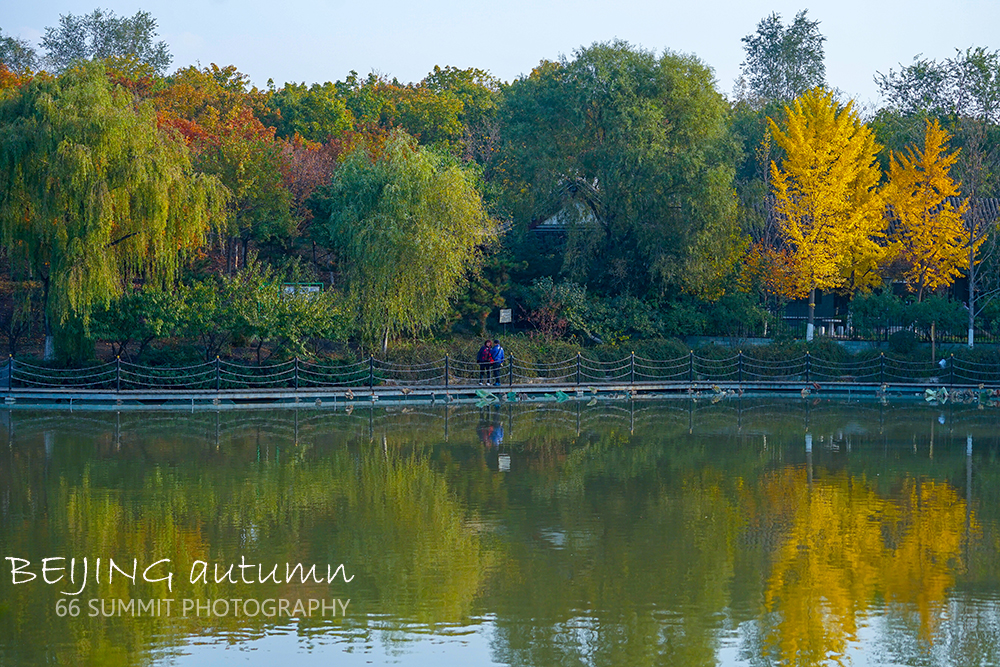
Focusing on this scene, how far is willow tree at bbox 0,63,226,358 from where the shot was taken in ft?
91.0

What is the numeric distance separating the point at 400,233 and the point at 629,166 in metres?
9.54

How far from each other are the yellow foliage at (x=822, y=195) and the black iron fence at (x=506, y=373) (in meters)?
4.56

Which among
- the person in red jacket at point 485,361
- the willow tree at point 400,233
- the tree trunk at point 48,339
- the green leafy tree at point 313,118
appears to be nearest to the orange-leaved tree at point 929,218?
the person in red jacket at point 485,361

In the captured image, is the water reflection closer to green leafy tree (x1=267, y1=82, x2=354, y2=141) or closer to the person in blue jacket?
the person in blue jacket

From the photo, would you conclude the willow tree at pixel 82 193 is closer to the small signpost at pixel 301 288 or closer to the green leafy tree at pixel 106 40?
the small signpost at pixel 301 288

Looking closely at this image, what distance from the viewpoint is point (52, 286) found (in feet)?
92.3

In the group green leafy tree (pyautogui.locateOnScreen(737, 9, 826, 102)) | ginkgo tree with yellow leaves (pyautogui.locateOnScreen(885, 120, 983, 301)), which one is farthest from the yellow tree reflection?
green leafy tree (pyautogui.locateOnScreen(737, 9, 826, 102))

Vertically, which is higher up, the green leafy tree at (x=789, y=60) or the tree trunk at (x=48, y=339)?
the green leafy tree at (x=789, y=60)

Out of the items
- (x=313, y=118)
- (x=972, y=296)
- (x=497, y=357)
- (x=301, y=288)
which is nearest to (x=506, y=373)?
(x=497, y=357)

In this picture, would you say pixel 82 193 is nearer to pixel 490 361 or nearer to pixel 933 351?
pixel 490 361

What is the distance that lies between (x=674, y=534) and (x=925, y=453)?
937cm

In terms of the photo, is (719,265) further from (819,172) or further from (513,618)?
(513,618)

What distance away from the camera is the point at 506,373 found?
32781 millimetres

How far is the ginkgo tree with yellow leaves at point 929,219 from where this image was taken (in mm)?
37781
